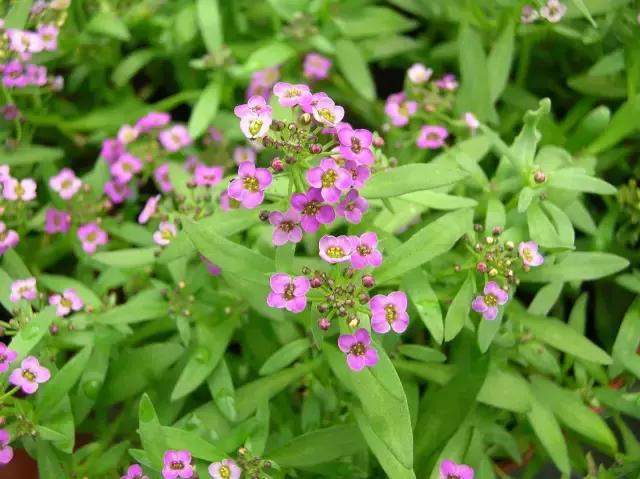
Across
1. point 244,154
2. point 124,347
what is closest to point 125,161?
point 244,154

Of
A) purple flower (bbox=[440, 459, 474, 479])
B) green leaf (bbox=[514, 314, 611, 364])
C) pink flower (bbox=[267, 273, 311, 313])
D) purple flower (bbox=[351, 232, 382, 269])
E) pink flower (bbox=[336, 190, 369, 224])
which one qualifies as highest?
pink flower (bbox=[336, 190, 369, 224])

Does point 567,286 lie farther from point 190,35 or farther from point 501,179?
point 190,35

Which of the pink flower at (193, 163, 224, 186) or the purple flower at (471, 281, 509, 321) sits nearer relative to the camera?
the purple flower at (471, 281, 509, 321)

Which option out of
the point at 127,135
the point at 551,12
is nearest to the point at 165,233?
the point at 127,135

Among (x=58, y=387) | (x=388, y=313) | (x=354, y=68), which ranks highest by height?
(x=388, y=313)

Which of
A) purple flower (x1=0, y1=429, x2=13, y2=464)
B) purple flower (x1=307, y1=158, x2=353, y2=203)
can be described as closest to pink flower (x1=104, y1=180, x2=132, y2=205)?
purple flower (x1=0, y1=429, x2=13, y2=464)

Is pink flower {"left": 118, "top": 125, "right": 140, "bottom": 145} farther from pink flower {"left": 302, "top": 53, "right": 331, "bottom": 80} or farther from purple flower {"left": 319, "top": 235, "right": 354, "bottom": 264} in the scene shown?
purple flower {"left": 319, "top": 235, "right": 354, "bottom": 264}

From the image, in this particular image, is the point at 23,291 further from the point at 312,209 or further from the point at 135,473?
the point at 312,209

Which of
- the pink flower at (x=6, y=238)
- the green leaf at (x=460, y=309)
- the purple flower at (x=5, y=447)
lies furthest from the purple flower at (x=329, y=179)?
the pink flower at (x=6, y=238)
